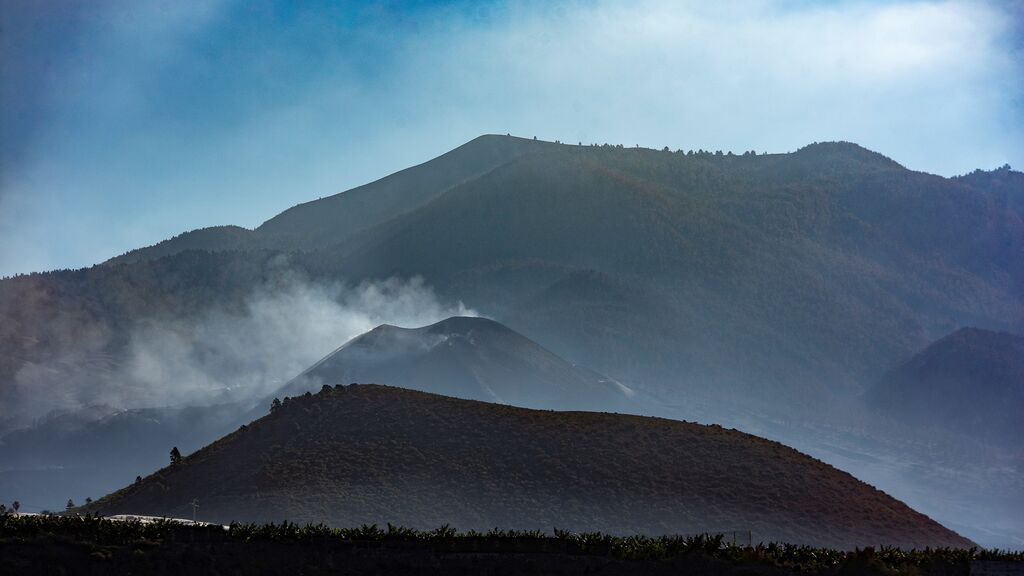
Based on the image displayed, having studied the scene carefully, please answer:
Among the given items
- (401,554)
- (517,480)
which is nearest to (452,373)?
(517,480)

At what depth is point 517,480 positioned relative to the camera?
77.4 metres

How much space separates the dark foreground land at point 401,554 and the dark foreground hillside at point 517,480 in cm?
1945

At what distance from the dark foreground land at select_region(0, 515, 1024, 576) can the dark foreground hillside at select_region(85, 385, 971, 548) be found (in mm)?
19450

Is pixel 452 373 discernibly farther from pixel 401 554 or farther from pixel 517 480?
pixel 401 554

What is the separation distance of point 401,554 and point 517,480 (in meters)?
28.5

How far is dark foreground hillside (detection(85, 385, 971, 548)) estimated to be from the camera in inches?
2844

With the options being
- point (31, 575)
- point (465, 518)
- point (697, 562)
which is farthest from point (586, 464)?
point (31, 575)

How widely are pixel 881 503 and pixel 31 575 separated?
5284 cm

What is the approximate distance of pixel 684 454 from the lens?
80688mm

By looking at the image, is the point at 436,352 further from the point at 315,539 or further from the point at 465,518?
the point at 315,539

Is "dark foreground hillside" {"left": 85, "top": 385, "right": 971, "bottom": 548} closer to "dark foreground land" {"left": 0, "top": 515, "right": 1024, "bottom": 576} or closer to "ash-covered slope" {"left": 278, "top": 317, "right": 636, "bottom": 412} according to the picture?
"dark foreground land" {"left": 0, "top": 515, "right": 1024, "bottom": 576}

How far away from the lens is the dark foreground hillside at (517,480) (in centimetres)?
7225

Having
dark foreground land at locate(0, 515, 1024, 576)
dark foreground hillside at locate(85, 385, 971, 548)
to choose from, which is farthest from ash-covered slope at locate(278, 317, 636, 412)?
dark foreground land at locate(0, 515, 1024, 576)

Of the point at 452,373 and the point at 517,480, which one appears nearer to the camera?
the point at 517,480
